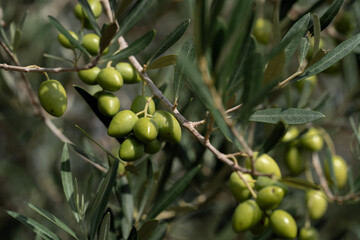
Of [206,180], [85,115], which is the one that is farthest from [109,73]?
[85,115]

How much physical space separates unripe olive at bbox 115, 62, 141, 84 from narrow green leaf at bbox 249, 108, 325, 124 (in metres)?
0.35

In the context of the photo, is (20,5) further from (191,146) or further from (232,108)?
(232,108)

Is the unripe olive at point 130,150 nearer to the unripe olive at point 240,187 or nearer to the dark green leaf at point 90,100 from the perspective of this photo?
the dark green leaf at point 90,100

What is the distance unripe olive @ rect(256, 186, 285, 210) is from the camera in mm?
1035

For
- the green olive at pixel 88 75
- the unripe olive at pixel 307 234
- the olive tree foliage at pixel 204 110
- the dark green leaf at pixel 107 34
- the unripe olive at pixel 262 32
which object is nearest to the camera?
the olive tree foliage at pixel 204 110

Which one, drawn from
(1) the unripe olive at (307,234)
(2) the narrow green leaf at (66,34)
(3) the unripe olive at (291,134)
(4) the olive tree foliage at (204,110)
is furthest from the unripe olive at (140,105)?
(1) the unripe olive at (307,234)

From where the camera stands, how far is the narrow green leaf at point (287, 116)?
923 mm

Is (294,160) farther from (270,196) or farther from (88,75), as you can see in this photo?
(88,75)

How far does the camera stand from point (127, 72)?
109 cm

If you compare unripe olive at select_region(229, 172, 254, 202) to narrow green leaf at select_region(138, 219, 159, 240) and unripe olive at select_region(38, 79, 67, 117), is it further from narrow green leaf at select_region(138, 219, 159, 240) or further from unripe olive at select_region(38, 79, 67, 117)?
unripe olive at select_region(38, 79, 67, 117)

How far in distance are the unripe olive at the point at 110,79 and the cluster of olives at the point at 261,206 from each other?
38 centimetres

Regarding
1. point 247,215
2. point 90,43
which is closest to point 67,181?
point 90,43

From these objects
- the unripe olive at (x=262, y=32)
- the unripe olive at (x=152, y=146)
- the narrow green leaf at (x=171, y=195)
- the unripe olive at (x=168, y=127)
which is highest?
the unripe olive at (x=168, y=127)

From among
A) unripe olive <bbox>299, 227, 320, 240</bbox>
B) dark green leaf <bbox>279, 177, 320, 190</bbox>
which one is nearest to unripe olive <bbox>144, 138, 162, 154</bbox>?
dark green leaf <bbox>279, 177, 320, 190</bbox>
